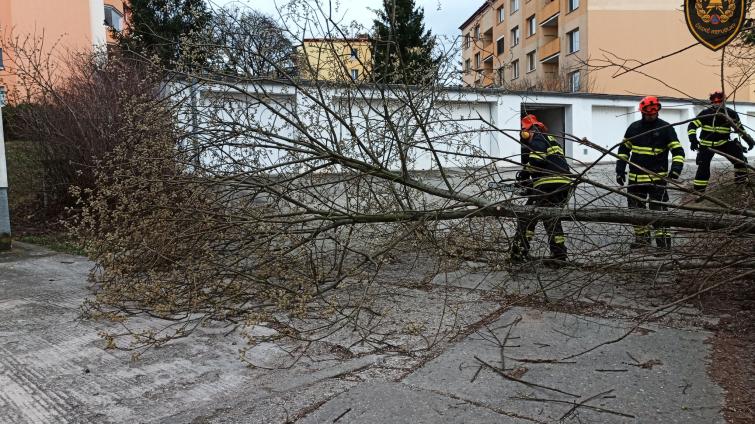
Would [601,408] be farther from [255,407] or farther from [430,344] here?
[255,407]

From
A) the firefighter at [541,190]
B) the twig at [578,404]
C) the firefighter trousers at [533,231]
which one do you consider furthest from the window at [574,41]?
the twig at [578,404]

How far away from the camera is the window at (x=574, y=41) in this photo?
3362cm

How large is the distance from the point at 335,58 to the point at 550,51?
34828mm

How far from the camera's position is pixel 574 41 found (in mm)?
34062

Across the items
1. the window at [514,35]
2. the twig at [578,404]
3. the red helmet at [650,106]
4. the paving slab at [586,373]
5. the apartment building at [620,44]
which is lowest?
the paving slab at [586,373]

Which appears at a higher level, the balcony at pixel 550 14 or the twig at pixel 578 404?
the balcony at pixel 550 14

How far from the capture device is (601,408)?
262 cm

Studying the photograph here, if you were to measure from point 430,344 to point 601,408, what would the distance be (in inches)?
48.3

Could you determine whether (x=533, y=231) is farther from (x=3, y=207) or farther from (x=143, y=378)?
(x=3, y=207)

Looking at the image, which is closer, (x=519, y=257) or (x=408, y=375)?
(x=408, y=375)

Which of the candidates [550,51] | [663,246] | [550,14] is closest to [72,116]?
[663,246]

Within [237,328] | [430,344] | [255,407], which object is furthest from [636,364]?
[237,328]

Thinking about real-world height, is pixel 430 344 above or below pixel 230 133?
below

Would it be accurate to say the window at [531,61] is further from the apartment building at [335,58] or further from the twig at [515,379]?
the twig at [515,379]
